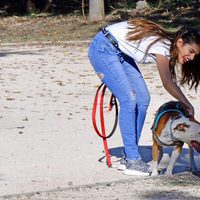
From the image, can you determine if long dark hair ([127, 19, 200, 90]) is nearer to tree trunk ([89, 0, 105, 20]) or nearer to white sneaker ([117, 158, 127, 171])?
white sneaker ([117, 158, 127, 171])

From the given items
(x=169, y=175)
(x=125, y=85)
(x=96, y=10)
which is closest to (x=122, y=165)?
(x=169, y=175)

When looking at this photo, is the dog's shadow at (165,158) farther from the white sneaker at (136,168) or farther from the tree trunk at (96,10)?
the tree trunk at (96,10)

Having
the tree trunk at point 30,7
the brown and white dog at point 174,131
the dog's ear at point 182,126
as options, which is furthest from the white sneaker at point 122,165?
the tree trunk at point 30,7

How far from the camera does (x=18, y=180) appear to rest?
6.10 m

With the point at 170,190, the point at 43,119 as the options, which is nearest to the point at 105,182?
the point at 170,190

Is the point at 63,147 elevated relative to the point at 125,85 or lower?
lower

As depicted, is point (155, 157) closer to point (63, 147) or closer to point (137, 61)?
point (137, 61)

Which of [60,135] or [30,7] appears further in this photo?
[30,7]

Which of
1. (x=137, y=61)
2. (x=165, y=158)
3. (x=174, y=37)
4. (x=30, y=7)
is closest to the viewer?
(x=174, y=37)

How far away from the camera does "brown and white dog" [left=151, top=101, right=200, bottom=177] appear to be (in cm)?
572

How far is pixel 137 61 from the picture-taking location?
5996 millimetres

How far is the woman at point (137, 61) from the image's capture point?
576 centimetres

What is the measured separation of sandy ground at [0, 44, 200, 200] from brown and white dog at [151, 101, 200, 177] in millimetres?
216

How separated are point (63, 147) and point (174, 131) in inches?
73.5
